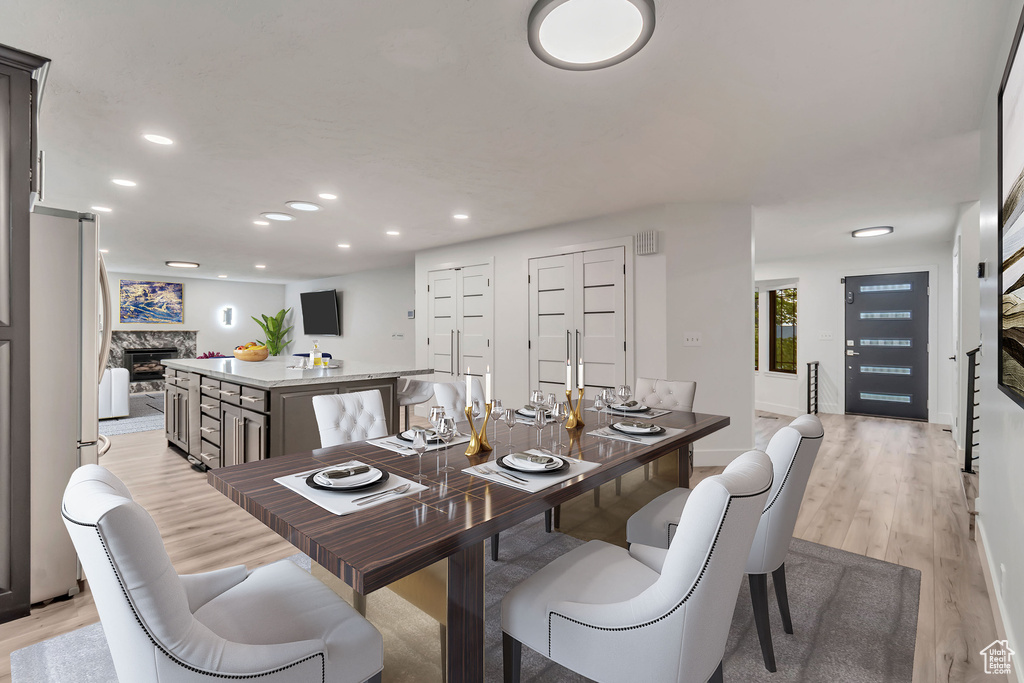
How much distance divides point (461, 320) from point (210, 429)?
3.12 meters

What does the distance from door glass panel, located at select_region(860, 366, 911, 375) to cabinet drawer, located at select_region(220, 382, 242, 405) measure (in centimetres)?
742

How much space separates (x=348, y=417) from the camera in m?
2.37

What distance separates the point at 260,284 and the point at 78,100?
9.30 metres

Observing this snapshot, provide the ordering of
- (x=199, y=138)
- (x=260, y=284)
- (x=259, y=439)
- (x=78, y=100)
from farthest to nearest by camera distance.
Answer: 1. (x=260, y=284)
2. (x=259, y=439)
3. (x=199, y=138)
4. (x=78, y=100)

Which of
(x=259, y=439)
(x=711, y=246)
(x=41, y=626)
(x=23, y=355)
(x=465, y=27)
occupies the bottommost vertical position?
(x=41, y=626)

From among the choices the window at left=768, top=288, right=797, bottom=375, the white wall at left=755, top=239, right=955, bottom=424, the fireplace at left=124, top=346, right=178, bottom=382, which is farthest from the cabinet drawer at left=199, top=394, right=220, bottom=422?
the window at left=768, top=288, right=797, bottom=375

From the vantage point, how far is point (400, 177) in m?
3.59

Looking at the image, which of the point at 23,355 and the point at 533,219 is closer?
the point at 23,355

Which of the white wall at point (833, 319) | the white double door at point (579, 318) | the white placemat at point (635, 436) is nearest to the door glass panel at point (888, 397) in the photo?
the white wall at point (833, 319)

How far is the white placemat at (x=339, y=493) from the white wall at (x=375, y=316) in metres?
6.58

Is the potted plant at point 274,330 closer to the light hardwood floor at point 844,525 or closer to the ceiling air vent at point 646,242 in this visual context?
the light hardwood floor at point 844,525

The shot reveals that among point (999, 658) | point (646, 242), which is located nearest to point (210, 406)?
point (646, 242)

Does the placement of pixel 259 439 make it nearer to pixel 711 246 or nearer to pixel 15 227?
pixel 15 227

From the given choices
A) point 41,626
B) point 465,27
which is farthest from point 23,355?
point 465,27
